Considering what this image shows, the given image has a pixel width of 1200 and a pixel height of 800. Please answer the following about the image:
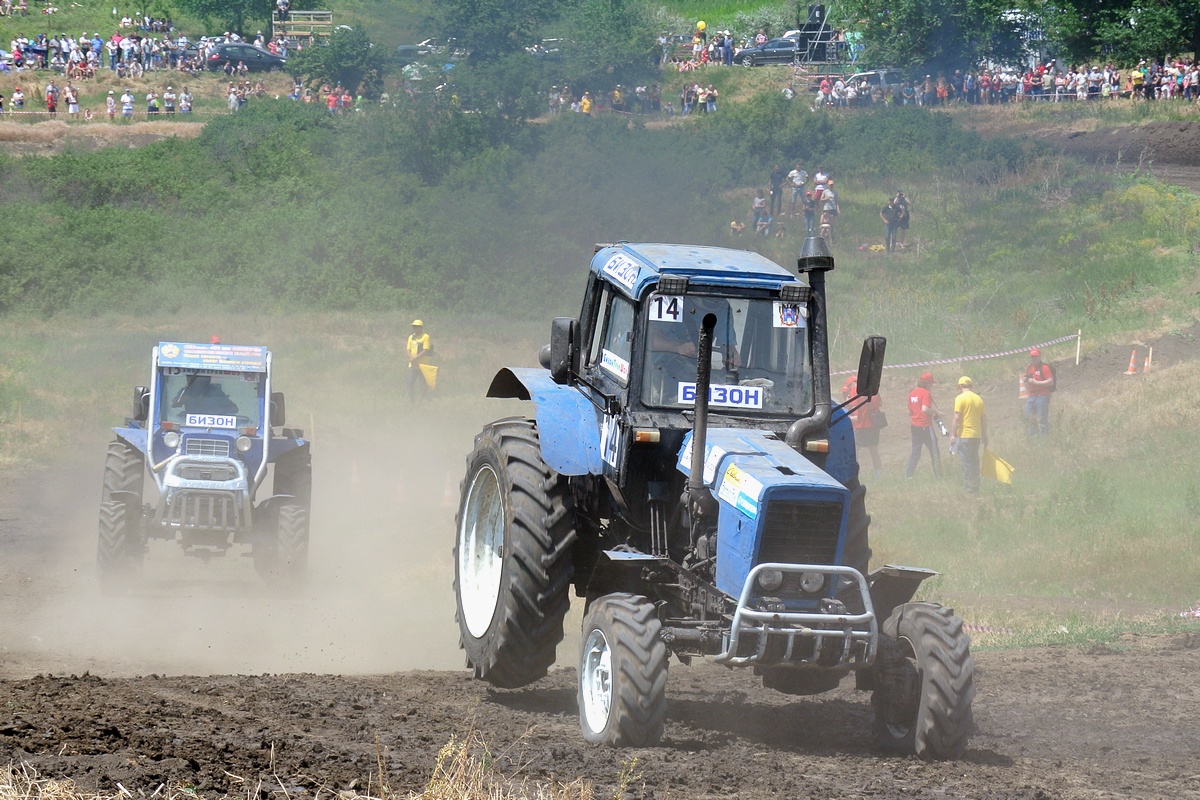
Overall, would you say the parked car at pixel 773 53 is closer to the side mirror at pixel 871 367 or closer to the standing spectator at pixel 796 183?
the standing spectator at pixel 796 183

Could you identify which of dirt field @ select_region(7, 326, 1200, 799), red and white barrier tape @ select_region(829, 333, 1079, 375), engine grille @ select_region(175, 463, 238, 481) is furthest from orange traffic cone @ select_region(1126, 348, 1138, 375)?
engine grille @ select_region(175, 463, 238, 481)

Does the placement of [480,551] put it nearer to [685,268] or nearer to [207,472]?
[685,268]

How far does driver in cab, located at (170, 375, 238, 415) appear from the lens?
45.9ft

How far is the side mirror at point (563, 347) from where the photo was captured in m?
8.08

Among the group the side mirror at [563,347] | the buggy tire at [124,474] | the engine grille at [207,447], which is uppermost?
the side mirror at [563,347]

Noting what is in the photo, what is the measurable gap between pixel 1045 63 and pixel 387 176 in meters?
25.6

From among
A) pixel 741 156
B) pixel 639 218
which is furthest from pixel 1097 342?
pixel 741 156

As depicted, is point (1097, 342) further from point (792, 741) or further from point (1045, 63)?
point (1045, 63)

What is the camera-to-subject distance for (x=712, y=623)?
23.4 feet

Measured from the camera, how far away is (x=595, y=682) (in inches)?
286

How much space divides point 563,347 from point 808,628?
2323 mm

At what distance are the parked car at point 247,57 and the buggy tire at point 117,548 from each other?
132 feet

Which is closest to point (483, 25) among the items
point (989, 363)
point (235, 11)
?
point (235, 11)

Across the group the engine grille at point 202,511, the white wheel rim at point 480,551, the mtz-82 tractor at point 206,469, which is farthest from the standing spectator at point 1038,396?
the white wheel rim at point 480,551
